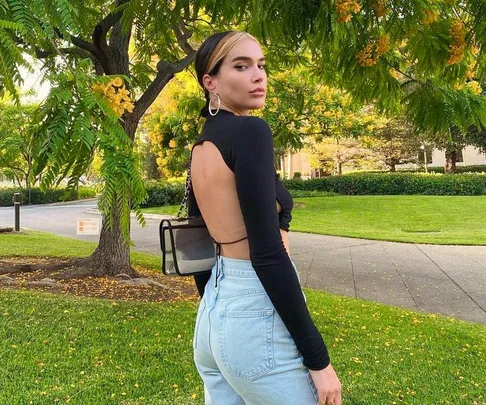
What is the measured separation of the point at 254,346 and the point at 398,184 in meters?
24.7

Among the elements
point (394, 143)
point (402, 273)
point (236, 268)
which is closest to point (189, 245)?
point (236, 268)

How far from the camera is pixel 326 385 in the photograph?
1302mm

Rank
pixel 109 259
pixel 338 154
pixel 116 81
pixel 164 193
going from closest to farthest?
pixel 116 81 → pixel 109 259 → pixel 164 193 → pixel 338 154

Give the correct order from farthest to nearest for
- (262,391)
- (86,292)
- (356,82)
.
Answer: (86,292)
(356,82)
(262,391)

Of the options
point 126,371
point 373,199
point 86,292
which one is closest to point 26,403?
point 126,371

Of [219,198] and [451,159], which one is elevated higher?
[451,159]

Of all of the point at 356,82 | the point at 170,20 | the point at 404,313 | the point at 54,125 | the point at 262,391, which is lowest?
the point at 404,313

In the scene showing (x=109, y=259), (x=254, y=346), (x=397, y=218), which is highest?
(x=254, y=346)

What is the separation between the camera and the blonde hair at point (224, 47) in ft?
→ 4.74

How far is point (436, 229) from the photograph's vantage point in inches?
586

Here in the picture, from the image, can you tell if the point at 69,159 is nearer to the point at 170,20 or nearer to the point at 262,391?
the point at 262,391

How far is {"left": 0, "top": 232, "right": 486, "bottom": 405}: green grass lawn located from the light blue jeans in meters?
1.98

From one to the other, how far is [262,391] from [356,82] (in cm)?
380

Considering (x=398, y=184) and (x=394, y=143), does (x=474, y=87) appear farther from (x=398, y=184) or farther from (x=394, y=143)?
(x=394, y=143)
